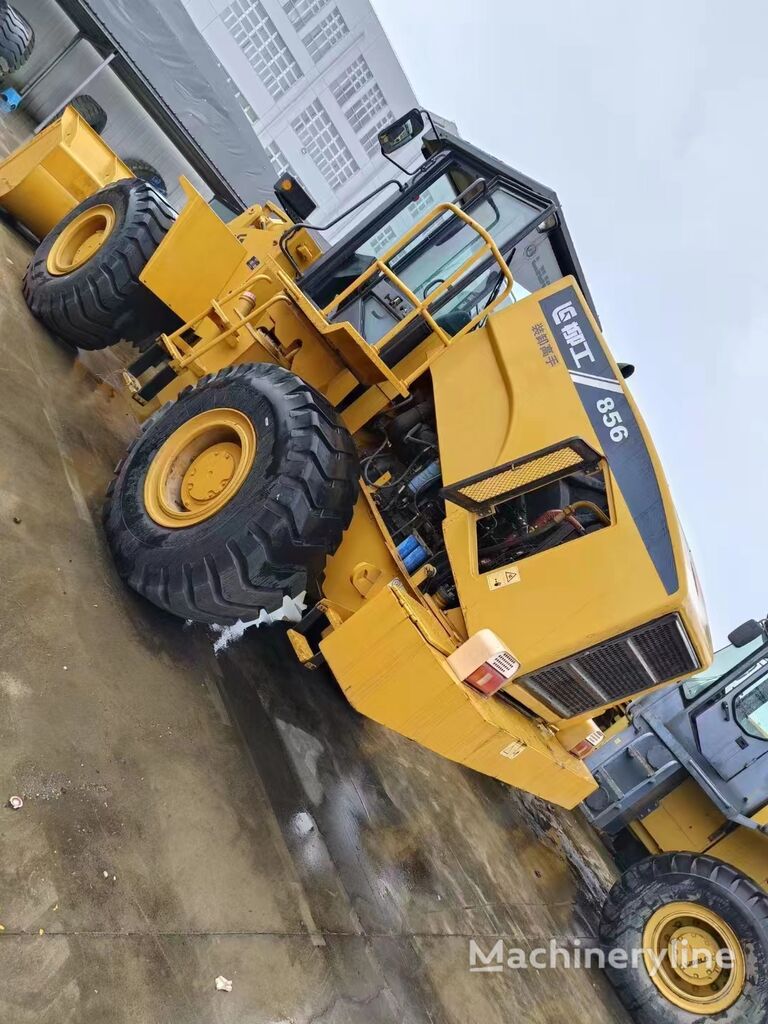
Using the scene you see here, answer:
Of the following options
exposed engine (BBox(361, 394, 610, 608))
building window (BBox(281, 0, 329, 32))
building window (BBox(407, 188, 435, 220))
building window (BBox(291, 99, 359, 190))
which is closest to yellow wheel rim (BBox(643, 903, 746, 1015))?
exposed engine (BBox(361, 394, 610, 608))

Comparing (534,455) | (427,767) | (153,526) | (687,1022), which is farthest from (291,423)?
(687,1022)

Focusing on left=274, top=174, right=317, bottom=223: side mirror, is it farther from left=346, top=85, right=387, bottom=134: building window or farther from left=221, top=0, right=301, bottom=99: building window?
left=346, top=85, right=387, bottom=134: building window

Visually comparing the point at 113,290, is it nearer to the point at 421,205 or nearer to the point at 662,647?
the point at 421,205

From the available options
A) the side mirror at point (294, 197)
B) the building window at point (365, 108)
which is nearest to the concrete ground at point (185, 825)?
the side mirror at point (294, 197)

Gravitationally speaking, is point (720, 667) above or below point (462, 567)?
above

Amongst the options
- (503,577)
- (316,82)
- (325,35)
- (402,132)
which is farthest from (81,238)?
(325,35)

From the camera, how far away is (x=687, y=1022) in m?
4.30

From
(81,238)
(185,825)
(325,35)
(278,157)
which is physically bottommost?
(185,825)

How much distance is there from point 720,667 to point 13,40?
420 inches

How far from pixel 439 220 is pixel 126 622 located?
2.88 metres

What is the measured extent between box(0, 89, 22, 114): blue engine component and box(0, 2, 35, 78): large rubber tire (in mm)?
195

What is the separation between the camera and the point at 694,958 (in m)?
4.44

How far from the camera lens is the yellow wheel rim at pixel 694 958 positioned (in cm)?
432

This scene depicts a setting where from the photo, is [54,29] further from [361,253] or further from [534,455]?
[534,455]
